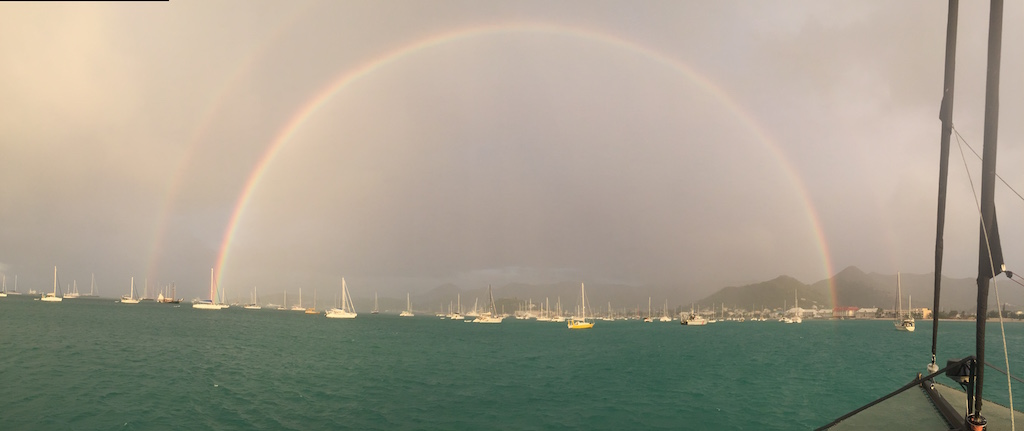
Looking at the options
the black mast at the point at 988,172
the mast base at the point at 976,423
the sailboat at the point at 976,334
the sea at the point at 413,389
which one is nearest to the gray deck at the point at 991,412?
the sailboat at the point at 976,334

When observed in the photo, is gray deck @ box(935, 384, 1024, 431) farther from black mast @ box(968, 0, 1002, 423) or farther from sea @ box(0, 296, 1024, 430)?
sea @ box(0, 296, 1024, 430)

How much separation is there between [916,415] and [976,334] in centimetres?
649

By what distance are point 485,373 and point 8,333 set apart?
84.4m

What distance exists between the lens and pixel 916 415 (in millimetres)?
15672

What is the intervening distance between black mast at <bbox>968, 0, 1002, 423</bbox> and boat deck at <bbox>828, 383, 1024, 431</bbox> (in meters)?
2.52

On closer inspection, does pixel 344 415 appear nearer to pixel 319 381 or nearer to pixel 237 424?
pixel 237 424

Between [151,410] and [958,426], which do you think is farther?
[151,410]

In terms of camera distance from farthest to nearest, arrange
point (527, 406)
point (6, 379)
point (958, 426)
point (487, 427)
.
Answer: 1. point (6, 379)
2. point (527, 406)
3. point (487, 427)
4. point (958, 426)

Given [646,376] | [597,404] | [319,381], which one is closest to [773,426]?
[597,404]

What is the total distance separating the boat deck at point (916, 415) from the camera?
1449cm

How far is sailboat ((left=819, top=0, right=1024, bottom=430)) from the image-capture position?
1195cm

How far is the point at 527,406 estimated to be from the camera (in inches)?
1406

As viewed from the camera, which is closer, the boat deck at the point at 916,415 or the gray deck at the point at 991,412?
the gray deck at the point at 991,412

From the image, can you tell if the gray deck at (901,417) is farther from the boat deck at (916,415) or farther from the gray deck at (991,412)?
the gray deck at (991,412)
